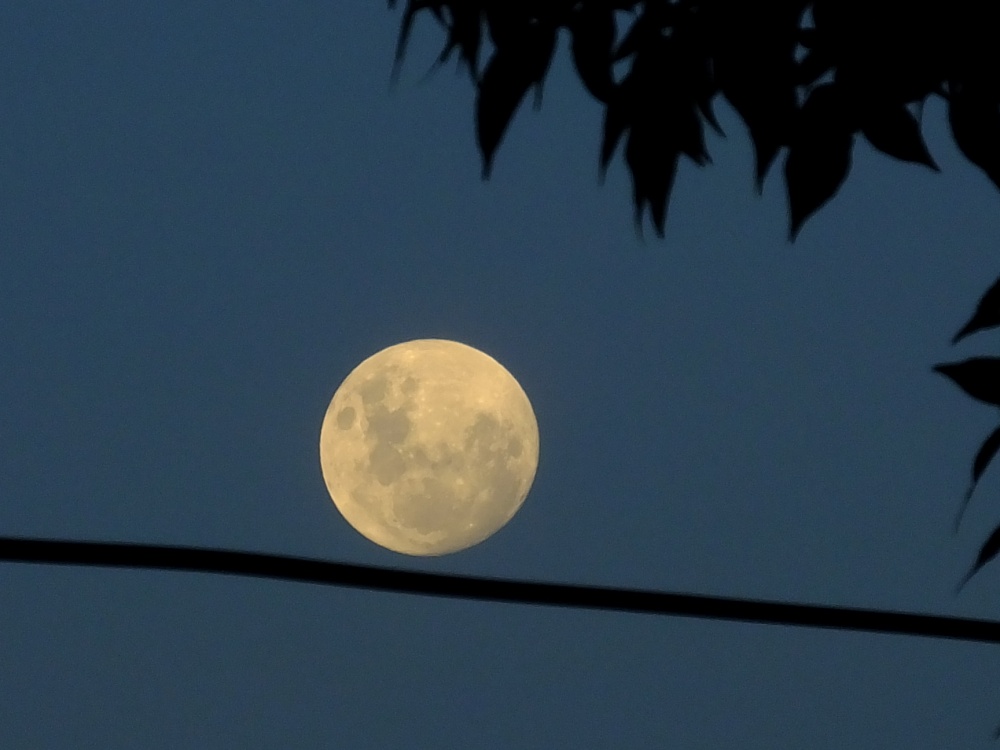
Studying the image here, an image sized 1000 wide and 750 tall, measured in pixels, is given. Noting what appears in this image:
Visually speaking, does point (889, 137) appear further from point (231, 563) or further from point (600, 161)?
point (231, 563)

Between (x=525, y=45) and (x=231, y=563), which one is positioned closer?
(x=231, y=563)

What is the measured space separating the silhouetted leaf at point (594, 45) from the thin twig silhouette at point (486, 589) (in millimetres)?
823

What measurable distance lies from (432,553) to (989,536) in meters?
14.0

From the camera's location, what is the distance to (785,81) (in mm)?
2305

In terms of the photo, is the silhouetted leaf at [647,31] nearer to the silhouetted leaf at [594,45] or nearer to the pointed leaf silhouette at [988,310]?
the silhouetted leaf at [594,45]

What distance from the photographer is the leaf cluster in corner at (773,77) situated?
2283 mm

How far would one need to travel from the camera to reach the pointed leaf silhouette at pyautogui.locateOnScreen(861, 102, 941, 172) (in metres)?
2.29

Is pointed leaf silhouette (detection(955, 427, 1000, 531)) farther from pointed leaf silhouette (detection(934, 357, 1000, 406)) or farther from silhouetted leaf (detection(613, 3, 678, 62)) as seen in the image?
silhouetted leaf (detection(613, 3, 678, 62))

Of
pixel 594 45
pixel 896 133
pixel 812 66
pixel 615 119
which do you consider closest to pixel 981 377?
pixel 896 133

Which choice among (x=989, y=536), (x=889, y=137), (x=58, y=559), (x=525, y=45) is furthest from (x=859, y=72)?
(x=58, y=559)

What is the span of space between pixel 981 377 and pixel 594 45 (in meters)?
0.79

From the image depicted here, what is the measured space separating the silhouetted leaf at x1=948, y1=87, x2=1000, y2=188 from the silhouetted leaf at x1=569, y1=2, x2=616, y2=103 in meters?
0.53

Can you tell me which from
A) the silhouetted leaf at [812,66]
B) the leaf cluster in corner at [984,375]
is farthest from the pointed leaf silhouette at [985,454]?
the silhouetted leaf at [812,66]

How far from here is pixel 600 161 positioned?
2.23 m
